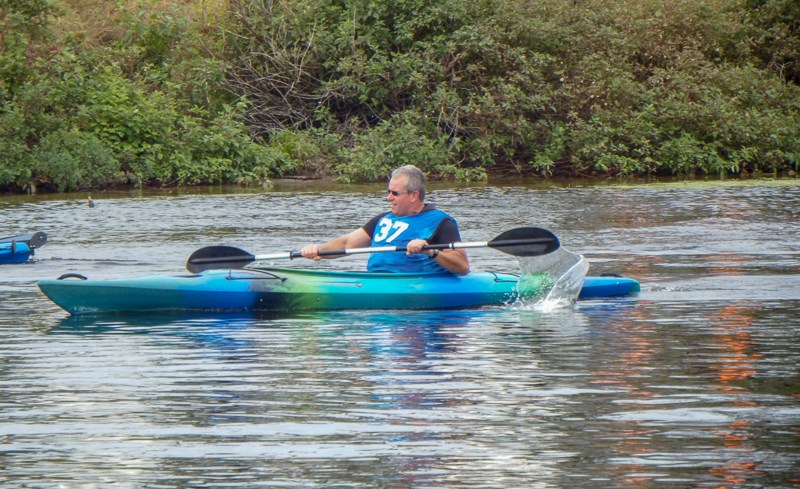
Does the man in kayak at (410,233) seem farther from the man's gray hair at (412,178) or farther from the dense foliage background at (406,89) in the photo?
the dense foliage background at (406,89)

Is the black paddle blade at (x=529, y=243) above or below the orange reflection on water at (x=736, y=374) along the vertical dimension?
above

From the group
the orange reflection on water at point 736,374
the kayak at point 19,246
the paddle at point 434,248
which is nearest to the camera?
the orange reflection on water at point 736,374

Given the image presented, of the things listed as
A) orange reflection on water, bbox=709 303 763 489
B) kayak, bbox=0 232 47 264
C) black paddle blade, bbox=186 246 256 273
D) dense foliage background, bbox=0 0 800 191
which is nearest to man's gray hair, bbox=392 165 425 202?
black paddle blade, bbox=186 246 256 273

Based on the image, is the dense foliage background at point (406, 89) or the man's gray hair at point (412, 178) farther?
the dense foliage background at point (406, 89)

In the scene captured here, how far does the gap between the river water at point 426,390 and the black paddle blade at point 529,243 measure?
1.41 feet

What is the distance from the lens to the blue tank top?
379 inches

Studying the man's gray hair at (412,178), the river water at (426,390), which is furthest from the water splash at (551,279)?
the man's gray hair at (412,178)

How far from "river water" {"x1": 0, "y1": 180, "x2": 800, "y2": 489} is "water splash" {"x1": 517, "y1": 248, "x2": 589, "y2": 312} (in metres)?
0.15

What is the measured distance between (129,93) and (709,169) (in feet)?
35.4

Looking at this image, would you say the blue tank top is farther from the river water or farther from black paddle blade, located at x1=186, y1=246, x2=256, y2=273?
black paddle blade, located at x1=186, y1=246, x2=256, y2=273

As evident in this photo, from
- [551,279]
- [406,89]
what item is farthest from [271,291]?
[406,89]

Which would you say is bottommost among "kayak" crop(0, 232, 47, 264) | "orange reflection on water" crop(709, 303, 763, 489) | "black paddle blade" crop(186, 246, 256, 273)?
"orange reflection on water" crop(709, 303, 763, 489)

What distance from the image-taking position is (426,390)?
6.53 m

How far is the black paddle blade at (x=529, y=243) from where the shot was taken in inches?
390
